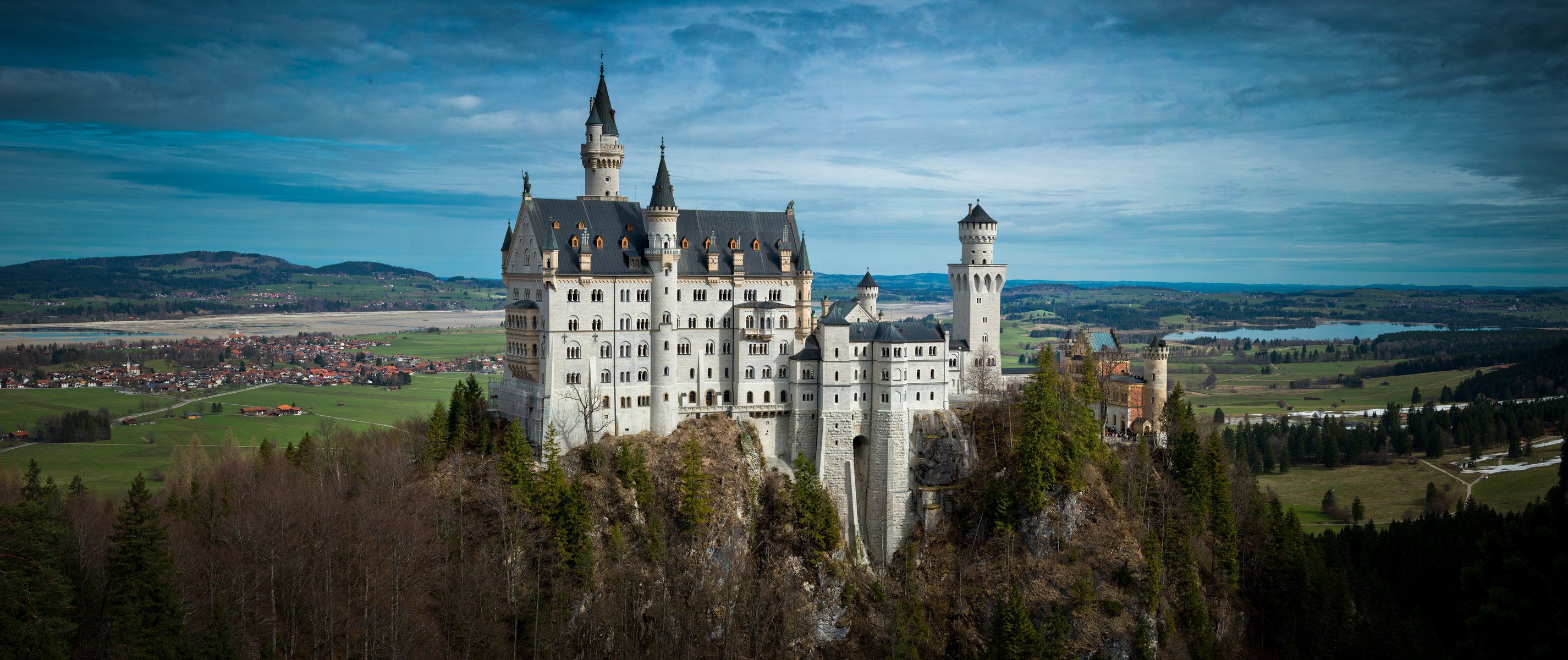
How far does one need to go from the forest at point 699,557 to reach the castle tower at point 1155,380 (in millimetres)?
2006

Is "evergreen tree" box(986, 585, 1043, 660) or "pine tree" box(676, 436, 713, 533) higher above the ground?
"pine tree" box(676, 436, 713, 533)

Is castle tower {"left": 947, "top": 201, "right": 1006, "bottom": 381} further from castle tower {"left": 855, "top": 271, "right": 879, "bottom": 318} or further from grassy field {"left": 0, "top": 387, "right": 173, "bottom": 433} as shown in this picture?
grassy field {"left": 0, "top": 387, "right": 173, "bottom": 433}

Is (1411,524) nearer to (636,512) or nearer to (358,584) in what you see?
(636,512)

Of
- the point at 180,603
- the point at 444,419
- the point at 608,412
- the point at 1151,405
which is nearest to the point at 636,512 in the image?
the point at 608,412

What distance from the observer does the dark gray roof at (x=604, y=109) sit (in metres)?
86.1

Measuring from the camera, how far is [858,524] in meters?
84.7

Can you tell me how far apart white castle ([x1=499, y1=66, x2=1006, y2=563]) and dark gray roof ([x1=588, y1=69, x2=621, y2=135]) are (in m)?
0.13

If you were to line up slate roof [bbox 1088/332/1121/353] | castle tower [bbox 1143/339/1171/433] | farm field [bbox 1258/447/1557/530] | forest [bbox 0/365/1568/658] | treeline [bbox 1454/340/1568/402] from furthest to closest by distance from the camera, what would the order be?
1. treeline [bbox 1454/340/1568/402]
2. farm field [bbox 1258/447/1557/530]
3. slate roof [bbox 1088/332/1121/353]
4. castle tower [bbox 1143/339/1171/433]
5. forest [bbox 0/365/1568/658]

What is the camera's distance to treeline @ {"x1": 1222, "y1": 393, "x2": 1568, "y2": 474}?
148000 millimetres

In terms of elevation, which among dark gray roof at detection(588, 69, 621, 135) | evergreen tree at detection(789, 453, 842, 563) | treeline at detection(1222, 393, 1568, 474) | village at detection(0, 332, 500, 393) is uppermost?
dark gray roof at detection(588, 69, 621, 135)

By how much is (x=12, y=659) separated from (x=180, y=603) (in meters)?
8.73

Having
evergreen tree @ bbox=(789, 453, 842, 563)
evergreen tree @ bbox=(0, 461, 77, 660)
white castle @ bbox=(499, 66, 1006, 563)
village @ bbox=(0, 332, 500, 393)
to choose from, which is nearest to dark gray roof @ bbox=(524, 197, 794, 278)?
white castle @ bbox=(499, 66, 1006, 563)

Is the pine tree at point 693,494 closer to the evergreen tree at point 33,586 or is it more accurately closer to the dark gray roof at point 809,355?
the dark gray roof at point 809,355

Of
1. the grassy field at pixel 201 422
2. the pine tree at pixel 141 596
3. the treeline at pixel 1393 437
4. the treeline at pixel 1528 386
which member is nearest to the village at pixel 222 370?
the grassy field at pixel 201 422
